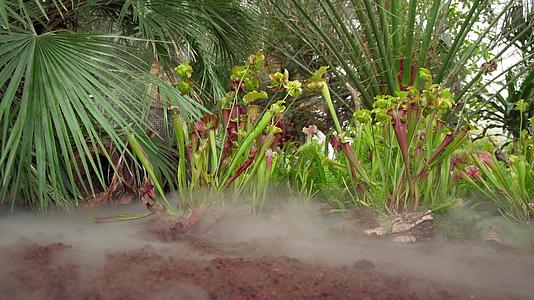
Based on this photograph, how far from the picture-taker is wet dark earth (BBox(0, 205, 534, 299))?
2.49 feet

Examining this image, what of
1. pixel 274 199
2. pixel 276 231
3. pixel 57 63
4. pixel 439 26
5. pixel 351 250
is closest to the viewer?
pixel 351 250

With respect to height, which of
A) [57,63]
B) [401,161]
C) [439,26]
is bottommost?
[401,161]

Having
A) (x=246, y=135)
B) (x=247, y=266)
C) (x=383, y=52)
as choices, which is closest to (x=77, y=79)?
(x=246, y=135)

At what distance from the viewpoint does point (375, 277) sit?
2.74 feet

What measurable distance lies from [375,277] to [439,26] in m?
1.79

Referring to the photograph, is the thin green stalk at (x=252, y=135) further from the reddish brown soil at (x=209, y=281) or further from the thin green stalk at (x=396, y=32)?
the thin green stalk at (x=396, y=32)

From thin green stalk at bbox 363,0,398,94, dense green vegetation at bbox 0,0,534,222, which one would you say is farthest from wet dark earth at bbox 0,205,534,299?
thin green stalk at bbox 363,0,398,94

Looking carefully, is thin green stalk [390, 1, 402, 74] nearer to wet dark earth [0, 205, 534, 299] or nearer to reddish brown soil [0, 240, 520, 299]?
wet dark earth [0, 205, 534, 299]

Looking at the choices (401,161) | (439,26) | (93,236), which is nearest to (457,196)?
(401,161)

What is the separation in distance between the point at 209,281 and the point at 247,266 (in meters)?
0.10

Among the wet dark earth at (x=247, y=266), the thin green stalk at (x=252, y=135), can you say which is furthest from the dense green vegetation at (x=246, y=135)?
the wet dark earth at (x=247, y=266)

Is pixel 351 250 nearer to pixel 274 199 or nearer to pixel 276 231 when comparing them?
pixel 276 231

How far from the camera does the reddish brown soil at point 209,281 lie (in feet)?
2.44

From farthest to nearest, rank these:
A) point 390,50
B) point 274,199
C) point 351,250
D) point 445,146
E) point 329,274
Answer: point 390,50, point 274,199, point 445,146, point 351,250, point 329,274
